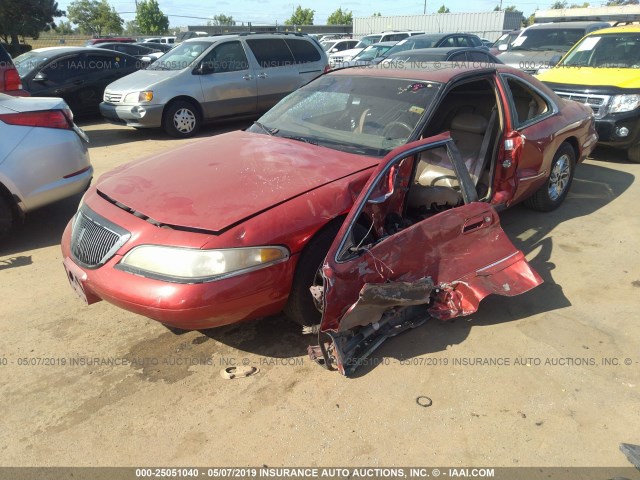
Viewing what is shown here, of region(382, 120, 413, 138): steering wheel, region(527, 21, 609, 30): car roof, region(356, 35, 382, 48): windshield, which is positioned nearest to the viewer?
region(382, 120, 413, 138): steering wheel

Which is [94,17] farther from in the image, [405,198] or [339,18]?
[405,198]

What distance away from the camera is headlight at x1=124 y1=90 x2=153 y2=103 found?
8.35 metres

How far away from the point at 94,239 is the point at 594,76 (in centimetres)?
703

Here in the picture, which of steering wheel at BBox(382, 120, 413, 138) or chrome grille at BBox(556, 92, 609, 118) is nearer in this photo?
steering wheel at BBox(382, 120, 413, 138)

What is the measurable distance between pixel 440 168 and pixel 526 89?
133 centimetres

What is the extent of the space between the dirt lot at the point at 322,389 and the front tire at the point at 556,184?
1254 millimetres

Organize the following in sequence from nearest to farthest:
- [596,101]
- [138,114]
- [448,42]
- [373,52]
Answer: [596,101], [138,114], [448,42], [373,52]

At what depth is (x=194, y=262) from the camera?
244cm

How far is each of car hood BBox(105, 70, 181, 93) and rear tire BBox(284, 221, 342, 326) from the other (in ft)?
22.7

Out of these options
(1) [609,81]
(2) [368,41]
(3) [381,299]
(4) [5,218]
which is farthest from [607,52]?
(2) [368,41]

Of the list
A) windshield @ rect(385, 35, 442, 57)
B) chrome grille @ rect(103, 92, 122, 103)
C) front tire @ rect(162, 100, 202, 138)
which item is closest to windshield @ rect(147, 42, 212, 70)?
front tire @ rect(162, 100, 202, 138)

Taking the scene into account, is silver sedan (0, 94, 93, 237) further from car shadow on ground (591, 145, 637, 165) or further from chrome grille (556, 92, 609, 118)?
car shadow on ground (591, 145, 637, 165)

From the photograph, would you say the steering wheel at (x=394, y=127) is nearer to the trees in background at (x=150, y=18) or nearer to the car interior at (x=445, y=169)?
A: the car interior at (x=445, y=169)

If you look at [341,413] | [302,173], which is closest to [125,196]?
[302,173]
